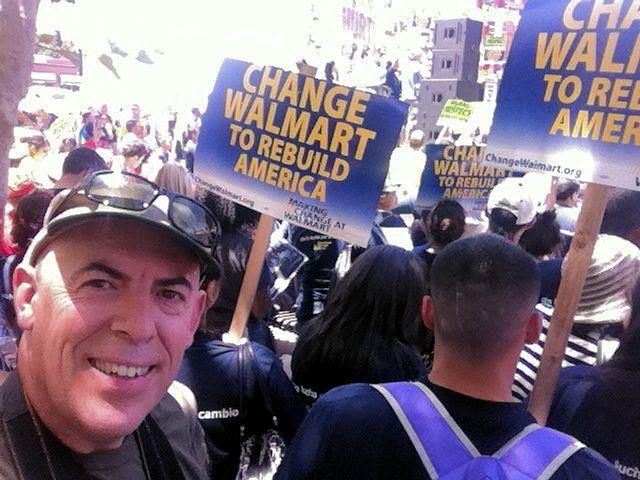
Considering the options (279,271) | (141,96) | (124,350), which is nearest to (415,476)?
(124,350)

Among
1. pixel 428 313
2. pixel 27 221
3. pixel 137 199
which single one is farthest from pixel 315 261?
pixel 137 199

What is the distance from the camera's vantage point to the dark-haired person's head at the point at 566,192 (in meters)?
4.88

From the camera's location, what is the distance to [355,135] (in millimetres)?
2934

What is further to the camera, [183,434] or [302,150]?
[302,150]

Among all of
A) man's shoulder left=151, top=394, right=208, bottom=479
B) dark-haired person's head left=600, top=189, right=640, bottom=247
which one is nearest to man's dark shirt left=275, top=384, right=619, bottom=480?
man's shoulder left=151, top=394, right=208, bottom=479

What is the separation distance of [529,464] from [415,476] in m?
0.24

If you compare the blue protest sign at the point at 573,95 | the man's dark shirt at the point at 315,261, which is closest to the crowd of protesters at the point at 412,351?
the man's dark shirt at the point at 315,261

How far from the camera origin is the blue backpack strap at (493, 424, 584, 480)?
132 centimetres

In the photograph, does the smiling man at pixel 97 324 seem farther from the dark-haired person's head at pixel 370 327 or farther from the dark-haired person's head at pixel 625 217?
the dark-haired person's head at pixel 625 217

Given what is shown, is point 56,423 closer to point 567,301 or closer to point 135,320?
point 135,320

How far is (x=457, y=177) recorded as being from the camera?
5.65m

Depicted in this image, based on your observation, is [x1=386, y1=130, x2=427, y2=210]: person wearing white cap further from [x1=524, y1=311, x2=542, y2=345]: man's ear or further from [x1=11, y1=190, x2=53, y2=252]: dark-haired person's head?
[x1=524, y1=311, x2=542, y2=345]: man's ear

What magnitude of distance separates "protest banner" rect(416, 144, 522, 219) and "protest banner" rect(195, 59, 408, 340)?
107 inches

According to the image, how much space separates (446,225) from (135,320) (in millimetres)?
3020
